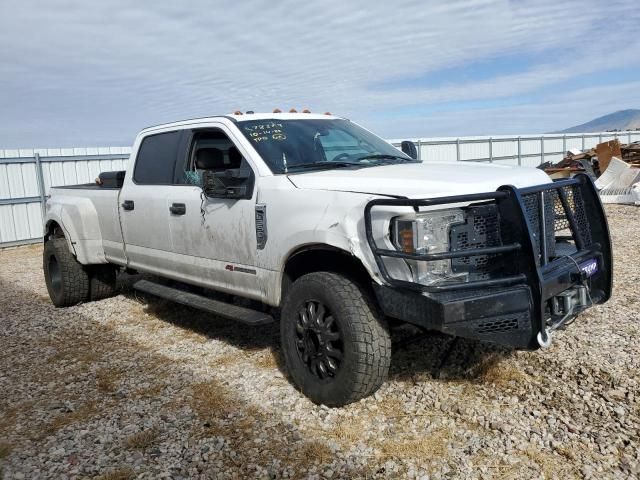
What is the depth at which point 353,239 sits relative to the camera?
10.9ft

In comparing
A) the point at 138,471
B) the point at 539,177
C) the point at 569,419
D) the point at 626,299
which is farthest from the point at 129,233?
the point at 626,299

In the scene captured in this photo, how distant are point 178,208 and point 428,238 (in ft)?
8.23

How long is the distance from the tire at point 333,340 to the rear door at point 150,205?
70.6 inches

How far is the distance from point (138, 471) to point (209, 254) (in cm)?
187

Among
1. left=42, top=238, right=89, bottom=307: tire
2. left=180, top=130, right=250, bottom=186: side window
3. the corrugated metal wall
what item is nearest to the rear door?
left=180, top=130, right=250, bottom=186: side window

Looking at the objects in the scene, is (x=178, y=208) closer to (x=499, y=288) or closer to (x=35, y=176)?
(x=499, y=288)

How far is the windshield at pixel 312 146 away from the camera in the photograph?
165 inches

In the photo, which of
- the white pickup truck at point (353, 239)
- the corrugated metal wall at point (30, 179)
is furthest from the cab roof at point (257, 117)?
the corrugated metal wall at point (30, 179)

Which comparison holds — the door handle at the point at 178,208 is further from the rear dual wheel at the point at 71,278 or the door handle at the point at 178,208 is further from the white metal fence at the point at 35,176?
the white metal fence at the point at 35,176

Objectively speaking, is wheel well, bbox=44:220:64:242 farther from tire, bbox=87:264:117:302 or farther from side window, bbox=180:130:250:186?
side window, bbox=180:130:250:186

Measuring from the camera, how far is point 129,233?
5.65 metres

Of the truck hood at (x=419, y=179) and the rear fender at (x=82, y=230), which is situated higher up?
the truck hood at (x=419, y=179)

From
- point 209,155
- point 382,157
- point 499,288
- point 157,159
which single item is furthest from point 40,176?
point 499,288

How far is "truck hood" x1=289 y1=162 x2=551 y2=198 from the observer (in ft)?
10.7
